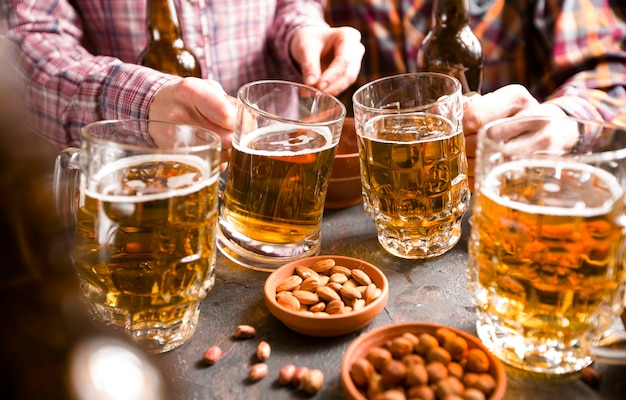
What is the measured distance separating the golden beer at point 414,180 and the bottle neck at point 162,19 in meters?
0.52

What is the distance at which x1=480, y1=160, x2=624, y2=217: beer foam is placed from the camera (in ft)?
2.12

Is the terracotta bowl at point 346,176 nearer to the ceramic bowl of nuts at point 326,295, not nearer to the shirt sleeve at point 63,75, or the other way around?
the ceramic bowl of nuts at point 326,295

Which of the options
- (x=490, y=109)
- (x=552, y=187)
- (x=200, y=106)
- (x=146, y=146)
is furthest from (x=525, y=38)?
(x=146, y=146)

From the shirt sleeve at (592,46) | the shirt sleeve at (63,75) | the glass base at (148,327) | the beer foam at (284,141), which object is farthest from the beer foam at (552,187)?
the shirt sleeve at (592,46)

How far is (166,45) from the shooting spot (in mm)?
1290

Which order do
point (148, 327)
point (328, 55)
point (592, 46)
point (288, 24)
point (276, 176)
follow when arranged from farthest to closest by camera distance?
point (592, 46), point (288, 24), point (328, 55), point (276, 176), point (148, 327)

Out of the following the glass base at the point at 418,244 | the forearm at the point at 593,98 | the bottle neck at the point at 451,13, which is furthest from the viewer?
the forearm at the point at 593,98

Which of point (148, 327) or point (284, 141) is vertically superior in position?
point (284, 141)

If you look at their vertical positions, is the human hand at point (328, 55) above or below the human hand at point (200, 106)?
below

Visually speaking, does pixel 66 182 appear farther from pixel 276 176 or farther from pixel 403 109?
pixel 403 109

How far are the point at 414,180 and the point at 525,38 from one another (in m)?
1.25

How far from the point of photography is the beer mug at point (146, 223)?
0.70 m

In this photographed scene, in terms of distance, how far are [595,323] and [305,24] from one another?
1.12m

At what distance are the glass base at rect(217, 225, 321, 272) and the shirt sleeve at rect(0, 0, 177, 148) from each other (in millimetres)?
367
